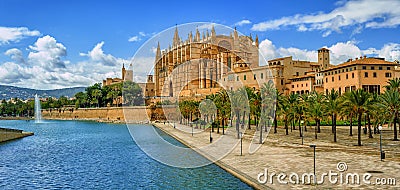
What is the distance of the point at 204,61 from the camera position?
90500 mm

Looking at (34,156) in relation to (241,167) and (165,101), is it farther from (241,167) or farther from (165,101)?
(165,101)

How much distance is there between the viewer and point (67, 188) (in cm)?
1842

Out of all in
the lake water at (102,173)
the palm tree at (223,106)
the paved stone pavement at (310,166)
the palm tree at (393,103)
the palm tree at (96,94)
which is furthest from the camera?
the palm tree at (96,94)

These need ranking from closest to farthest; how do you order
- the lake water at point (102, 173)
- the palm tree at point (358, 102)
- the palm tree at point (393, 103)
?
the lake water at point (102, 173)
the palm tree at point (358, 102)
the palm tree at point (393, 103)

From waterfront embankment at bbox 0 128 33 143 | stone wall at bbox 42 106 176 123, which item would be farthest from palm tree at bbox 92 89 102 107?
waterfront embankment at bbox 0 128 33 143

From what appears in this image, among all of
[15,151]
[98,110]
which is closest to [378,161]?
[15,151]

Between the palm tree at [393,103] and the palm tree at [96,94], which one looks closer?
the palm tree at [393,103]

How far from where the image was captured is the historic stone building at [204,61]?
8719 centimetres

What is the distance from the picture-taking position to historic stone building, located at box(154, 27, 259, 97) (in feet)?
286

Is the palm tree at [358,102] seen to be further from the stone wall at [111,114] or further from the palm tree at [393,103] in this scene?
the stone wall at [111,114]

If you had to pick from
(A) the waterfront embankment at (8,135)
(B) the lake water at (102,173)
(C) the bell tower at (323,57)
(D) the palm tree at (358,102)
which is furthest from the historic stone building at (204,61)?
(B) the lake water at (102,173)

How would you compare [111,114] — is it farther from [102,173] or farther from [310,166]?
[310,166]

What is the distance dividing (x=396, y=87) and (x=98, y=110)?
85.6 metres

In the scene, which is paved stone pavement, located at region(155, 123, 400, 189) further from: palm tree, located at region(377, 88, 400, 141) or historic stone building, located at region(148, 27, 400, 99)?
historic stone building, located at region(148, 27, 400, 99)
